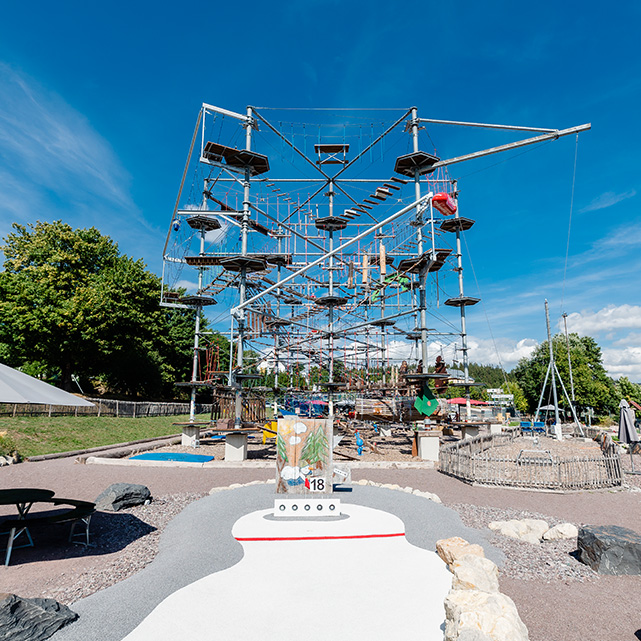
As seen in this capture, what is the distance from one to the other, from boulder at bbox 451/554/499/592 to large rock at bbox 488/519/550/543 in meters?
2.91

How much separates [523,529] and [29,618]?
28.8 feet

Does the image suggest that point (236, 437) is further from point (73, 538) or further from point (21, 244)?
point (21, 244)

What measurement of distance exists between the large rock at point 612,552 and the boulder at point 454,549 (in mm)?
1938

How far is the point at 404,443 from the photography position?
85.5 feet

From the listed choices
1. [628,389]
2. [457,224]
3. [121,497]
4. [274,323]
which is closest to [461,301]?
[457,224]

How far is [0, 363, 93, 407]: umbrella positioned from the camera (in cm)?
649

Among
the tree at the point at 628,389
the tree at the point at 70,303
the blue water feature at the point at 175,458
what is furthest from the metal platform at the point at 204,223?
the tree at the point at 628,389

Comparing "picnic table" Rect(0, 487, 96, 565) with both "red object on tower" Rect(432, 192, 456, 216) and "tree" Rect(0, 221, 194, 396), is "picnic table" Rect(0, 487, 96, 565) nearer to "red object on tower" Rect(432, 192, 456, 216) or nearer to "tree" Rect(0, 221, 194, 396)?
"red object on tower" Rect(432, 192, 456, 216)

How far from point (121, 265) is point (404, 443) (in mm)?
35888

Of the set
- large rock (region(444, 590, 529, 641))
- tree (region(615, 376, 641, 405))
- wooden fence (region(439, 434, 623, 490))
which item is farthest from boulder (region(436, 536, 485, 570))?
tree (region(615, 376, 641, 405))

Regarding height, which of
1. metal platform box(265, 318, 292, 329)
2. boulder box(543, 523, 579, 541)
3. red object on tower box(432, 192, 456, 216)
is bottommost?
boulder box(543, 523, 579, 541)

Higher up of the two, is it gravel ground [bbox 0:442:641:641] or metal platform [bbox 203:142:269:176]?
metal platform [bbox 203:142:269:176]

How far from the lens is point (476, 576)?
577cm

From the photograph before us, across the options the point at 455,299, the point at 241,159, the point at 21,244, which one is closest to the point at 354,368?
the point at 455,299
